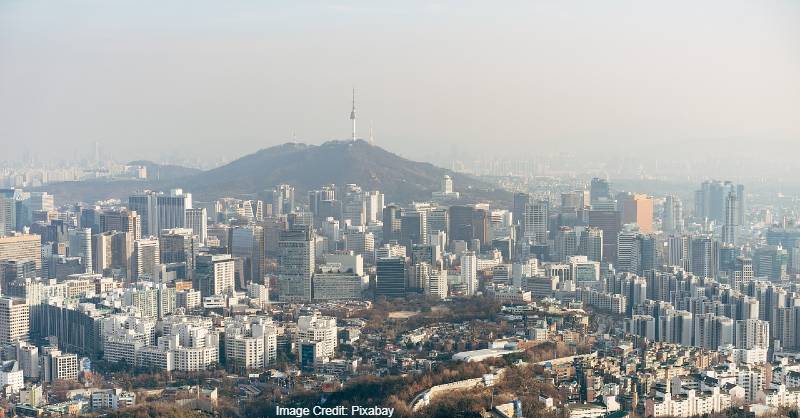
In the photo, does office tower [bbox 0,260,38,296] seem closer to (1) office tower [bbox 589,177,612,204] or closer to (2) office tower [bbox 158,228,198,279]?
(2) office tower [bbox 158,228,198,279]

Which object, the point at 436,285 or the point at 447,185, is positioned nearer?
the point at 436,285

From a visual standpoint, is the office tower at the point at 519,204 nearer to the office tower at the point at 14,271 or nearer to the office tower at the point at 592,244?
the office tower at the point at 592,244

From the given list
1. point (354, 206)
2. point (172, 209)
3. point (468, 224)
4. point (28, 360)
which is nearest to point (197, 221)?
point (172, 209)

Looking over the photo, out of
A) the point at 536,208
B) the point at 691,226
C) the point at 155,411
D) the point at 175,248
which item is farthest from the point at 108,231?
the point at 155,411

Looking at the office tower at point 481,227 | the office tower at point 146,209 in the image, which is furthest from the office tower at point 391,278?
the office tower at point 146,209

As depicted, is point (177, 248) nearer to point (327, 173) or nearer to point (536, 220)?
point (536, 220)
